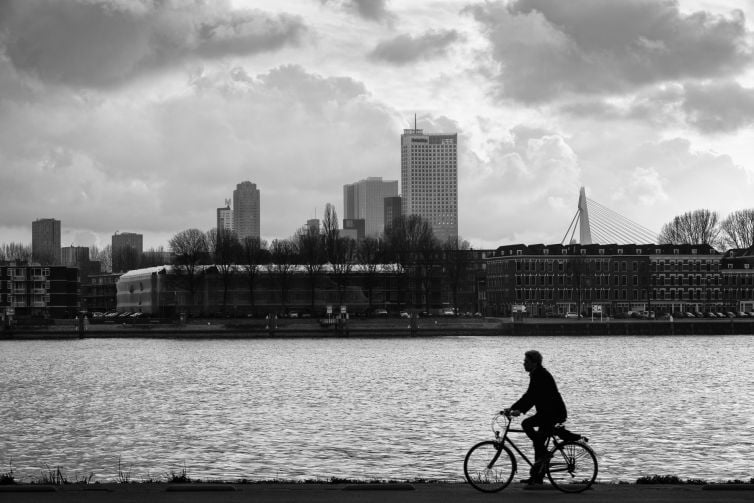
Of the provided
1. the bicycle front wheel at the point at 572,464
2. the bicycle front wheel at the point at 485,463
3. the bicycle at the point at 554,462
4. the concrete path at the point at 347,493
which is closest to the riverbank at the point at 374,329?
the concrete path at the point at 347,493

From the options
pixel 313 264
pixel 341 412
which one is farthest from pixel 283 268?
pixel 341 412

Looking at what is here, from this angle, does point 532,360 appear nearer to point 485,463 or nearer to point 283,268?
point 485,463

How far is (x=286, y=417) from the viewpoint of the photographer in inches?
1939

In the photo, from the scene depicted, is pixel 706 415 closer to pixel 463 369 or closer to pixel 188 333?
pixel 463 369

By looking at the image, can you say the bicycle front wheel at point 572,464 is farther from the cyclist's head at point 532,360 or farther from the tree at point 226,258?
the tree at point 226,258

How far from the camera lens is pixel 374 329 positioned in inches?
6437

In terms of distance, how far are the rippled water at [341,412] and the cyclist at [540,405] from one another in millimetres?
8225

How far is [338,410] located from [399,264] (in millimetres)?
141819

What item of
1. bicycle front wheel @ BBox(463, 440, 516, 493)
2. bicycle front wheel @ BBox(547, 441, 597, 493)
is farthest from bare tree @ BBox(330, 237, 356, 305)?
bicycle front wheel @ BBox(547, 441, 597, 493)

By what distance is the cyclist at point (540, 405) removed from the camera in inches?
918

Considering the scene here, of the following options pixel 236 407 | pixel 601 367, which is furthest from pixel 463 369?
pixel 236 407

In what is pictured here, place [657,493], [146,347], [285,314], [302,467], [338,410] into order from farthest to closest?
[285,314]
[146,347]
[338,410]
[302,467]
[657,493]

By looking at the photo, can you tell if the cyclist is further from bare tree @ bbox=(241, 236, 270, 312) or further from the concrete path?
bare tree @ bbox=(241, 236, 270, 312)

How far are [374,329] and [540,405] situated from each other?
140 metres
